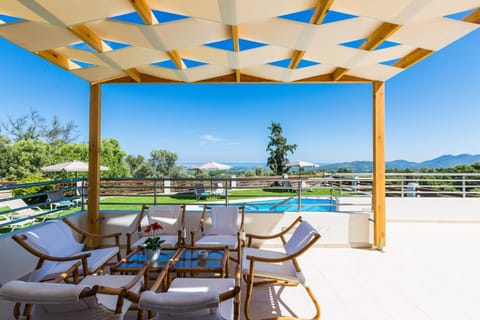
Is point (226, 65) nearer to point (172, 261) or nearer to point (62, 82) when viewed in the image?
point (172, 261)

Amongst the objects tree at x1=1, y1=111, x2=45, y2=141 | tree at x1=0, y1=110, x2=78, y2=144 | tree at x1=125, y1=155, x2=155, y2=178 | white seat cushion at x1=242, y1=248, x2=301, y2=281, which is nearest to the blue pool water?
white seat cushion at x1=242, y1=248, x2=301, y2=281

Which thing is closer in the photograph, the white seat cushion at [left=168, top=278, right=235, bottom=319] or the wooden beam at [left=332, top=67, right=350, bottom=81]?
the white seat cushion at [left=168, top=278, right=235, bottom=319]

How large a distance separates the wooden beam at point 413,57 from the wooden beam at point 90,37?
385 centimetres

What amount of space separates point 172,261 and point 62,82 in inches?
707

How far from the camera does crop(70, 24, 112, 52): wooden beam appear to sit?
2.78 metres

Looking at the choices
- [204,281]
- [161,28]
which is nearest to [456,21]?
[161,28]

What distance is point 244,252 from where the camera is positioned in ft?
10.8

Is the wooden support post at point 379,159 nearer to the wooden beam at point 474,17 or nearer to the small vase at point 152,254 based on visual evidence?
the wooden beam at point 474,17

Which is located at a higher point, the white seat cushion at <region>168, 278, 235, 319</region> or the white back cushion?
the white back cushion

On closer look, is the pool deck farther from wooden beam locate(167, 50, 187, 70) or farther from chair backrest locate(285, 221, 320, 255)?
wooden beam locate(167, 50, 187, 70)

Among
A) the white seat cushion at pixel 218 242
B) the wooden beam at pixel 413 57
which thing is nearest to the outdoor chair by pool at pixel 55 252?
the white seat cushion at pixel 218 242

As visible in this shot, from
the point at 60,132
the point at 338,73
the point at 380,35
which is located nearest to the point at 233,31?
the point at 380,35

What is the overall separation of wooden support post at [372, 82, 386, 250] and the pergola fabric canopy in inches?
20.4

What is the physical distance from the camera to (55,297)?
5.02 ft
